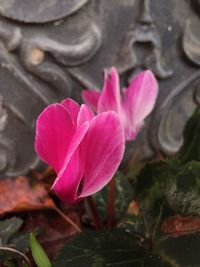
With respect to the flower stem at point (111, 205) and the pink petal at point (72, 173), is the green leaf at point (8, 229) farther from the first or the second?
the pink petal at point (72, 173)

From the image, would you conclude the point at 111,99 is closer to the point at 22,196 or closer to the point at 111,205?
the point at 111,205

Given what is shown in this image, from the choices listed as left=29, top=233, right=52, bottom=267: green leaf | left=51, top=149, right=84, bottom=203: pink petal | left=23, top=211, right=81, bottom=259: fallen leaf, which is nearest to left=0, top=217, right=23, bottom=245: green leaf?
left=23, top=211, right=81, bottom=259: fallen leaf

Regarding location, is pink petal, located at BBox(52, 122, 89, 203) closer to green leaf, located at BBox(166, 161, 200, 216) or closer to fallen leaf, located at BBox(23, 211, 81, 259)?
green leaf, located at BBox(166, 161, 200, 216)

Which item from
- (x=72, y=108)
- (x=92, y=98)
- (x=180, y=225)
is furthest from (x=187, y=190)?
(x=92, y=98)

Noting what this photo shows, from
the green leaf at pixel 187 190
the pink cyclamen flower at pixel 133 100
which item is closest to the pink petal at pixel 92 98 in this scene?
the pink cyclamen flower at pixel 133 100

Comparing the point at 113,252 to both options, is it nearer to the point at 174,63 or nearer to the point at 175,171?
the point at 175,171

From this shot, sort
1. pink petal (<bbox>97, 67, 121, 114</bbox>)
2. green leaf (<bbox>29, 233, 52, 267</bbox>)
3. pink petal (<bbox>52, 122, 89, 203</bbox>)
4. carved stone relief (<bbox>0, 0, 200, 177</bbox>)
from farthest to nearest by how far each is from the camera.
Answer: carved stone relief (<bbox>0, 0, 200, 177</bbox>) → pink petal (<bbox>97, 67, 121, 114</bbox>) → green leaf (<bbox>29, 233, 52, 267</bbox>) → pink petal (<bbox>52, 122, 89, 203</bbox>)

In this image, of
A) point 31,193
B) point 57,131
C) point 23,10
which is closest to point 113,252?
point 57,131
